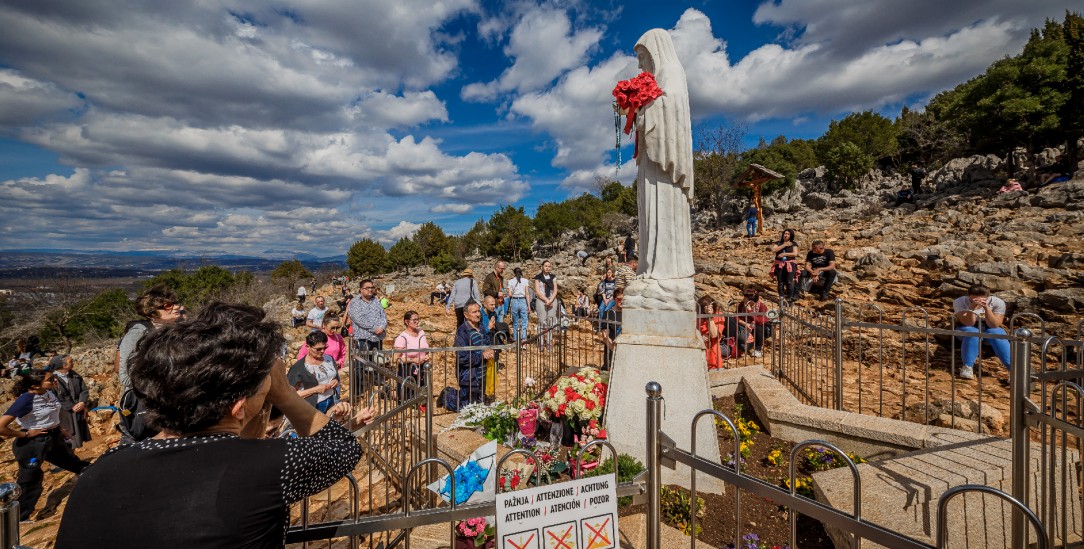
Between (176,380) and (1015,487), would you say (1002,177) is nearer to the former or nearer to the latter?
(1015,487)

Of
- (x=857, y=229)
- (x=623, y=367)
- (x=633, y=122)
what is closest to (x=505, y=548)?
(x=623, y=367)

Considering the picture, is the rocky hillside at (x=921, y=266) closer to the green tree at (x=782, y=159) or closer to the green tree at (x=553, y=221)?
the green tree at (x=782, y=159)

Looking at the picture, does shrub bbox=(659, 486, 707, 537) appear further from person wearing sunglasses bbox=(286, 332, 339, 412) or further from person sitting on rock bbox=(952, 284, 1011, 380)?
person sitting on rock bbox=(952, 284, 1011, 380)

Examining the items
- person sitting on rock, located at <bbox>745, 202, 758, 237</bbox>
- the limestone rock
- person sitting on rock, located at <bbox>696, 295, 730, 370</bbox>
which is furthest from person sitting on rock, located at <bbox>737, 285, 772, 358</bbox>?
person sitting on rock, located at <bbox>745, 202, 758, 237</bbox>

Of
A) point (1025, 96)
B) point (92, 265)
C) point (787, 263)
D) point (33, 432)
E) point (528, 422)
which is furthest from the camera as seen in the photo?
point (92, 265)

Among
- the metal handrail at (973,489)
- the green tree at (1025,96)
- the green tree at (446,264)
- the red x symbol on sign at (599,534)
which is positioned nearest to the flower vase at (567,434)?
the red x symbol on sign at (599,534)

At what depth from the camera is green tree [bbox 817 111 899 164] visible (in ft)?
133

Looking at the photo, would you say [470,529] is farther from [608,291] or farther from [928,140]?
[928,140]

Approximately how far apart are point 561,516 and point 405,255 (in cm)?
5142

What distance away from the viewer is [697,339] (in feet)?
12.6

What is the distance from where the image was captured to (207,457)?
1.23 metres

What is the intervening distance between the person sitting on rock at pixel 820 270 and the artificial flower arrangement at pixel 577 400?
8.84 metres

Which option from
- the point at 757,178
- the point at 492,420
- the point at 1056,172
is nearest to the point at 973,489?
the point at 492,420

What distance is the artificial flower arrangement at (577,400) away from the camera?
13.4 ft
